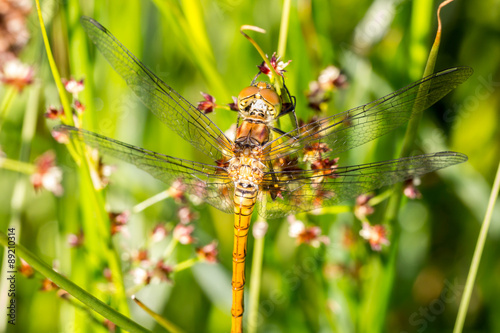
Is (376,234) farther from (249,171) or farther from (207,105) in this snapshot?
(207,105)

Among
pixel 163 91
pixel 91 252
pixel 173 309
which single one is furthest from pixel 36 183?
pixel 173 309

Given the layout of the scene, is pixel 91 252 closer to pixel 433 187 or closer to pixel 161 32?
pixel 161 32

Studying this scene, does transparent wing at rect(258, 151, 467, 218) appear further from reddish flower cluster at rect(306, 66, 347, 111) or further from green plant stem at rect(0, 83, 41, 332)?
green plant stem at rect(0, 83, 41, 332)

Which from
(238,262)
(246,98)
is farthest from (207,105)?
(238,262)

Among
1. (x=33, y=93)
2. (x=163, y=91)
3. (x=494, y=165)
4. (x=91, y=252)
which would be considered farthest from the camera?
(x=494, y=165)

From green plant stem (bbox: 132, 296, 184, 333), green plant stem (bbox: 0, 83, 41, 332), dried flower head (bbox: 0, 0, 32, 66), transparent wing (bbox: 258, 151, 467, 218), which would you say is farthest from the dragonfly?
dried flower head (bbox: 0, 0, 32, 66)

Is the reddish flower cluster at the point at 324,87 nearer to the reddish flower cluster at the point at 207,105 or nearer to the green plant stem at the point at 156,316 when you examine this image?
the reddish flower cluster at the point at 207,105
